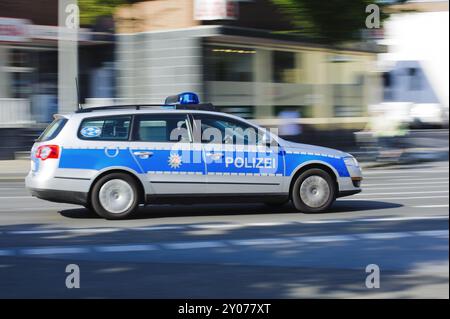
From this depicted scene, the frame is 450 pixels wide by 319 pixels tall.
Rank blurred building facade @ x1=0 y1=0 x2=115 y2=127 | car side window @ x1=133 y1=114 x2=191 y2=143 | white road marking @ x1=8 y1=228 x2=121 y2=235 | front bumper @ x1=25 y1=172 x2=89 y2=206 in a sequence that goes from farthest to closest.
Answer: blurred building facade @ x1=0 y1=0 x2=115 y2=127 → car side window @ x1=133 y1=114 x2=191 y2=143 → front bumper @ x1=25 y1=172 x2=89 y2=206 → white road marking @ x1=8 y1=228 x2=121 y2=235

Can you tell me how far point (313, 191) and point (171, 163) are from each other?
2.12 meters

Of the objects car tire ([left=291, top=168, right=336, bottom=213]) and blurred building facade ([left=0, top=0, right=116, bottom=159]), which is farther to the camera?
blurred building facade ([left=0, top=0, right=116, bottom=159])

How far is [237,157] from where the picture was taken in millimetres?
10961

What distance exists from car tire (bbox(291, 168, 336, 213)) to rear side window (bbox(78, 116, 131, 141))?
8.37 feet

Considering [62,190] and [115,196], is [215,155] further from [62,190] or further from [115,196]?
[62,190]

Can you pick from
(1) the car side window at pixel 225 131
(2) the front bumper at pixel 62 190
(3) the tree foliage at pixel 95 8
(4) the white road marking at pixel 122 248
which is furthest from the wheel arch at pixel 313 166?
(3) the tree foliage at pixel 95 8

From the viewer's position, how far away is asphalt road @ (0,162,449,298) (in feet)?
21.5

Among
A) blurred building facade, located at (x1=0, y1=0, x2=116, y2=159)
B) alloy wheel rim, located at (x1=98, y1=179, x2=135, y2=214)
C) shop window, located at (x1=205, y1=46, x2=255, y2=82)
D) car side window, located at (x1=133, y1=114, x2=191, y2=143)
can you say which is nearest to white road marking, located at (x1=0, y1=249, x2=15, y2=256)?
alloy wheel rim, located at (x1=98, y1=179, x2=135, y2=214)

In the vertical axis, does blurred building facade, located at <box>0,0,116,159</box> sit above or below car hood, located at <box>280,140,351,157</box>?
above

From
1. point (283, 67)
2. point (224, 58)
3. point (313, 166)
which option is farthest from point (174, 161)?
point (283, 67)

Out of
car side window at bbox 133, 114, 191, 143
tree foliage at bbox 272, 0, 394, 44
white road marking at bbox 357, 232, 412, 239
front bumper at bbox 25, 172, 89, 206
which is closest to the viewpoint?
white road marking at bbox 357, 232, 412, 239

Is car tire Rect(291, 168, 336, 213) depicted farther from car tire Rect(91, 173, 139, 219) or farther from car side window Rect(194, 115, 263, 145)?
car tire Rect(91, 173, 139, 219)

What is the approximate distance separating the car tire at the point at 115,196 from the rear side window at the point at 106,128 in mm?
544

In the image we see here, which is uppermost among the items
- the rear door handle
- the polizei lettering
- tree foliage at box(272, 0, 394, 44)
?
tree foliage at box(272, 0, 394, 44)
